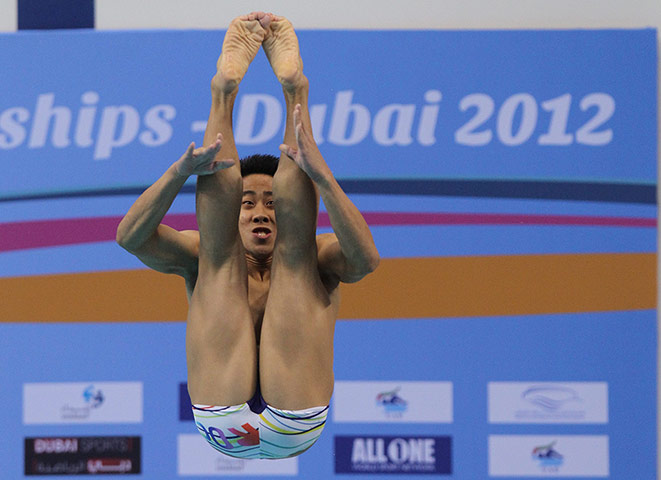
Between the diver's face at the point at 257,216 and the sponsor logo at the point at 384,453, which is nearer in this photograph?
the diver's face at the point at 257,216

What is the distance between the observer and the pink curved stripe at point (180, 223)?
13.6 feet

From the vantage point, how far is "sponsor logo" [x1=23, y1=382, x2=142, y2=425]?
421 cm

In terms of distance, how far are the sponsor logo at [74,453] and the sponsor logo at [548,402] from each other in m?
1.89

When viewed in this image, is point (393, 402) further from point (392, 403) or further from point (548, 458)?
point (548, 458)

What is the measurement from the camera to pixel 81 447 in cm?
422

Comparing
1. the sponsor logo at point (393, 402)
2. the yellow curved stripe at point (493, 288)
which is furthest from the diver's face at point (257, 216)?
the sponsor logo at point (393, 402)

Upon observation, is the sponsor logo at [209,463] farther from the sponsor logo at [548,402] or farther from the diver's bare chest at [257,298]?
the diver's bare chest at [257,298]

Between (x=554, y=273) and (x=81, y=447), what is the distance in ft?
8.62

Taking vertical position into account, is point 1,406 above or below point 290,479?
above

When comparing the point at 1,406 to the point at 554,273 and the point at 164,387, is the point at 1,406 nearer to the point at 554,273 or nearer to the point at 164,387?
the point at 164,387

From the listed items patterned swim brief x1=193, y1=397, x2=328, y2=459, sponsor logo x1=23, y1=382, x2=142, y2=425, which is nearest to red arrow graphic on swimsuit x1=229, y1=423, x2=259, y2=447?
patterned swim brief x1=193, y1=397, x2=328, y2=459

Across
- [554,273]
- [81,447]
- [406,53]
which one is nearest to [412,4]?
[406,53]

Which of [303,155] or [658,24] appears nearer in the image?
[303,155]

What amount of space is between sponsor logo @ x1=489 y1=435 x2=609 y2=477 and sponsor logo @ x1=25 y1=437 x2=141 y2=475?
6.19 feet
